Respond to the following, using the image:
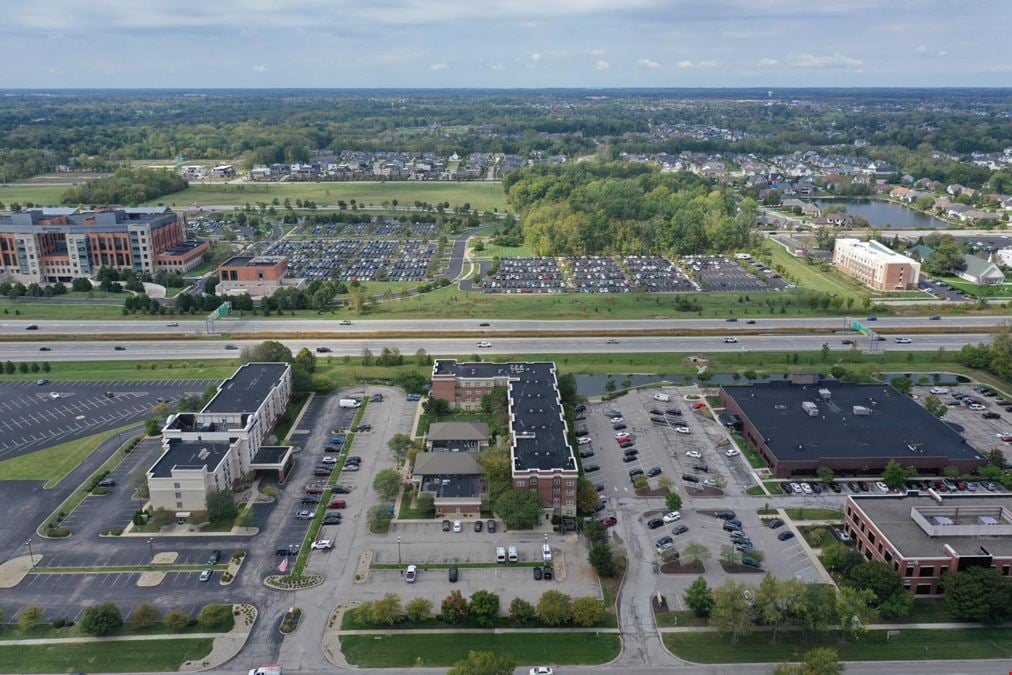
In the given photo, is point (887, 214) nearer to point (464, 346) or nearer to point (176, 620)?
point (464, 346)

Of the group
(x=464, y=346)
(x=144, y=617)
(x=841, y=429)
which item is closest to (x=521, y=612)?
(x=144, y=617)

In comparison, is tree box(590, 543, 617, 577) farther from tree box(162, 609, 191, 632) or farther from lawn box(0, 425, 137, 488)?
lawn box(0, 425, 137, 488)

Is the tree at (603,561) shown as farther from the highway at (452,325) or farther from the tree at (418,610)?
the highway at (452,325)

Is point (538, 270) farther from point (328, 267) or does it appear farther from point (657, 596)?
point (657, 596)

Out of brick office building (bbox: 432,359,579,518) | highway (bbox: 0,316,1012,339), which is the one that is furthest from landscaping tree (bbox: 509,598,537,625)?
highway (bbox: 0,316,1012,339)

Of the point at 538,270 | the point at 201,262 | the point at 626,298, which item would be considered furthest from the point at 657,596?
the point at 201,262
